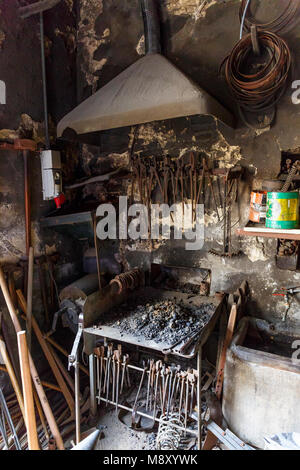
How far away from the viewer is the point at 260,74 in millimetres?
2318

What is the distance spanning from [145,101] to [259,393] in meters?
2.31

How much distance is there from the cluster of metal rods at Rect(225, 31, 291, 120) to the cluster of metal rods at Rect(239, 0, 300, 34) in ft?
0.58

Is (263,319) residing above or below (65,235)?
below

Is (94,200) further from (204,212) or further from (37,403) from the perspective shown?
(37,403)

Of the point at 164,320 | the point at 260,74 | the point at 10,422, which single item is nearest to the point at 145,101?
the point at 260,74

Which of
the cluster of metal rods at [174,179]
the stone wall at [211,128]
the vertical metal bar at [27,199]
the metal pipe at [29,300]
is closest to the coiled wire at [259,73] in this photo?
the stone wall at [211,128]

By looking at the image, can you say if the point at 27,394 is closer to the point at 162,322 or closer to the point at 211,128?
the point at 162,322

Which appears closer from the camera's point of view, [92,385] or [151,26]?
[92,385]

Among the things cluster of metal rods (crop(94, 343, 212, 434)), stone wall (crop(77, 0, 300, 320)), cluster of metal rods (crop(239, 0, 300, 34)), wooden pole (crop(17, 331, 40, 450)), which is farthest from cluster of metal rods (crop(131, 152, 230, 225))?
wooden pole (crop(17, 331, 40, 450))

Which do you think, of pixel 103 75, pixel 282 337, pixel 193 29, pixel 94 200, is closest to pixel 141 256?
pixel 94 200

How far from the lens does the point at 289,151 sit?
8.00 ft

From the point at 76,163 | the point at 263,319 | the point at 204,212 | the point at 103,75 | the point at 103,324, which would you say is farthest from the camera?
the point at 76,163

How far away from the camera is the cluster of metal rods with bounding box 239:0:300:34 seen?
7.46 feet

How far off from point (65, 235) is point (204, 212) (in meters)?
1.63
